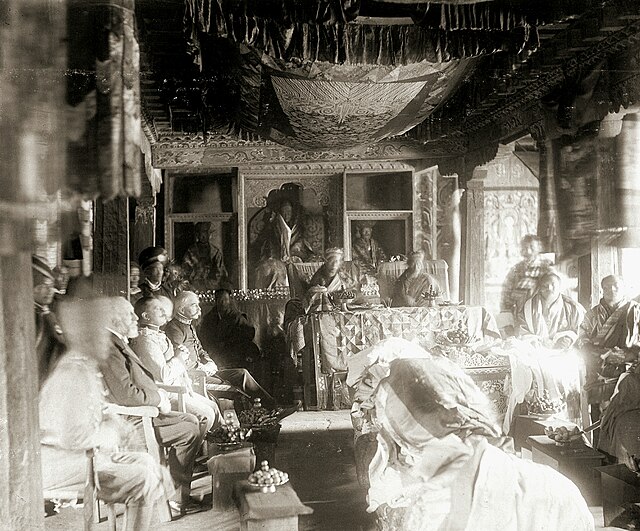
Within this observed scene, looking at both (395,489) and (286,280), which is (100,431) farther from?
(286,280)

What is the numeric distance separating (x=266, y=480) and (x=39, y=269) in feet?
4.79

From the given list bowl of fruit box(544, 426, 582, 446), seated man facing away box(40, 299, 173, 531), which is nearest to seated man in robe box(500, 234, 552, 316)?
bowl of fruit box(544, 426, 582, 446)

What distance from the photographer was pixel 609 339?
168 inches

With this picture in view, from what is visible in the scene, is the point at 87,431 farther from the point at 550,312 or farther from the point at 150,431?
the point at 550,312

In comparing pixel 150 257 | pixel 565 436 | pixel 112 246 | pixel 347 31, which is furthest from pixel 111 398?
pixel 565 436

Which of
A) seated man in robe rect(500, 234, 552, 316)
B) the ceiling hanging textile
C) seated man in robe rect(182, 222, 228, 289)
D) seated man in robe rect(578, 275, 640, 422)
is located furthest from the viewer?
seated man in robe rect(182, 222, 228, 289)

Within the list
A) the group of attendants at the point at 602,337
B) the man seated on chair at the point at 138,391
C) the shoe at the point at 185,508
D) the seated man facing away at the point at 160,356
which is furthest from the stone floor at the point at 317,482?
the group of attendants at the point at 602,337

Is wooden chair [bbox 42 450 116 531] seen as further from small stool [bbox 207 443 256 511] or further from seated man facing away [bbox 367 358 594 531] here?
seated man facing away [bbox 367 358 594 531]

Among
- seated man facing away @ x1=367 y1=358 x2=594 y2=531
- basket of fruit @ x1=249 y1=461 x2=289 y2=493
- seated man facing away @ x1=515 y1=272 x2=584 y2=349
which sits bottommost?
basket of fruit @ x1=249 y1=461 x2=289 y2=493

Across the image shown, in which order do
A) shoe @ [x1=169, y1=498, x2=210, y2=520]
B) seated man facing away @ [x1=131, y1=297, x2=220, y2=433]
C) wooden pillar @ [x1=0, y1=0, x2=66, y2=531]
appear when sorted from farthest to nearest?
seated man facing away @ [x1=131, y1=297, x2=220, y2=433], shoe @ [x1=169, y1=498, x2=210, y2=520], wooden pillar @ [x1=0, y1=0, x2=66, y2=531]

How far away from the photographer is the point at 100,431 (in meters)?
2.82

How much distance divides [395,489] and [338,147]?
2.86 meters

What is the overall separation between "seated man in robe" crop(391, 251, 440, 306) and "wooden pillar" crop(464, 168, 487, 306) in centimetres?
88

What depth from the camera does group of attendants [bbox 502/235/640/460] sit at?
3951mm
